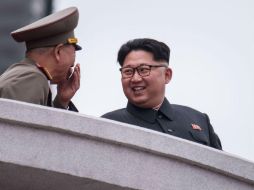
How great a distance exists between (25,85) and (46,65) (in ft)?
1.44

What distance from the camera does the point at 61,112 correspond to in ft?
39.4

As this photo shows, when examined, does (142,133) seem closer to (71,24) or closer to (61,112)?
(61,112)

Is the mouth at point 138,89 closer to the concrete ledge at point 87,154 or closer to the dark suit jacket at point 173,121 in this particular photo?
the dark suit jacket at point 173,121

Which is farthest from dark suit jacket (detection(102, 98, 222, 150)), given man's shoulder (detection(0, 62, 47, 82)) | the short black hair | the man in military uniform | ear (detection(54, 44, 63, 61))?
man's shoulder (detection(0, 62, 47, 82))

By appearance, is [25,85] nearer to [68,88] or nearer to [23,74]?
[23,74]

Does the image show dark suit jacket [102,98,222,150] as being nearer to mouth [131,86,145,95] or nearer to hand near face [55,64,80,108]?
mouth [131,86,145,95]

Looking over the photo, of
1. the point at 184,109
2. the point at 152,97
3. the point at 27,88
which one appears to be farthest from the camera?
the point at 184,109

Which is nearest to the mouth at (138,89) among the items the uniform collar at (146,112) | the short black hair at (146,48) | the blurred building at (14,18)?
the uniform collar at (146,112)

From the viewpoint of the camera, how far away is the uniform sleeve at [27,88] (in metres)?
12.4

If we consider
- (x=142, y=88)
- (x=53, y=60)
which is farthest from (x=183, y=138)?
(x=53, y=60)

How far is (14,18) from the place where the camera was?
42.7 m

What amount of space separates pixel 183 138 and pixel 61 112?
172 centimetres

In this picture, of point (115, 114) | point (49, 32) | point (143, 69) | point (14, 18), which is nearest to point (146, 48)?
point (143, 69)

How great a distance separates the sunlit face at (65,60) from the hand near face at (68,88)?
0.32 meters
